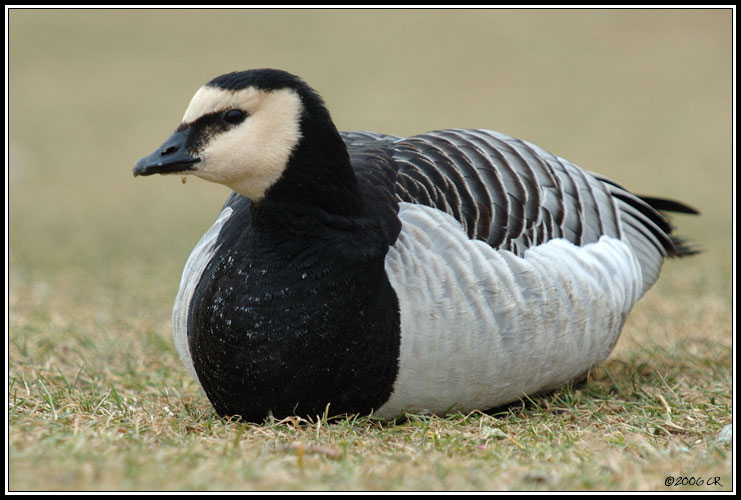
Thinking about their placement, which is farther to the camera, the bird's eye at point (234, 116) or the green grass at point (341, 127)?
the bird's eye at point (234, 116)

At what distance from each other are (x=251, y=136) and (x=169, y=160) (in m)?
0.34

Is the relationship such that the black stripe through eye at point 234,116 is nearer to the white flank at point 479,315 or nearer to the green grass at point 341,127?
the white flank at point 479,315

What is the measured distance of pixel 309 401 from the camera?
11.9 feet

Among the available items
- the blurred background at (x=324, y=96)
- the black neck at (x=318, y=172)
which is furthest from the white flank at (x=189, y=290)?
the blurred background at (x=324, y=96)

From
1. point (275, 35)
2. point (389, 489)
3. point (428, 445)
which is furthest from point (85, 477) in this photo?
point (275, 35)

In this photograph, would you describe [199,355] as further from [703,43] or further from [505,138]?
[703,43]

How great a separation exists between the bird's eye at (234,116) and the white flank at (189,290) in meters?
0.75

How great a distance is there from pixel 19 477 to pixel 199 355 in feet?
3.50

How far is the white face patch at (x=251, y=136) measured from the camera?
11.4 ft

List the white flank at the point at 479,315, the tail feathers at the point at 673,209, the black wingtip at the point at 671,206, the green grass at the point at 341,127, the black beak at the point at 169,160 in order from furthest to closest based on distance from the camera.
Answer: the black wingtip at the point at 671,206
the tail feathers at the point at 673,209
the white flank at the point at 479,315
the black beak at the point at 169,160
the green grass at the point at 341,127

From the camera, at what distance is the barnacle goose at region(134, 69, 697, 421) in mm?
3514

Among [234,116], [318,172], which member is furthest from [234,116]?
[318,172]

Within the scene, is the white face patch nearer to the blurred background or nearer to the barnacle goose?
the barnacle goose

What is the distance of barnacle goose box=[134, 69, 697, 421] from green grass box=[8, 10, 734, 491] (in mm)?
200
